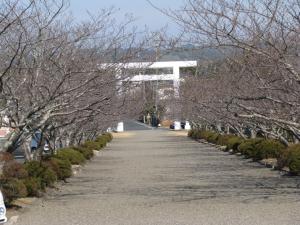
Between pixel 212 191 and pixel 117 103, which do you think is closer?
pixel 212 191

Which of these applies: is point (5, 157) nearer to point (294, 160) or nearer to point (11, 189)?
point (11, 189)

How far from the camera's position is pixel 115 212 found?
12156mm

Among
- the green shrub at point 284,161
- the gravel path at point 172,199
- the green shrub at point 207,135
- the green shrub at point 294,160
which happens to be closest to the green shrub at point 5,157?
the gravel path at point 172,199

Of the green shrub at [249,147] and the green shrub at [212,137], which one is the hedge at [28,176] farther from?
the green shrub at [212,137]

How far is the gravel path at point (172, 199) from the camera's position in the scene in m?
11.2

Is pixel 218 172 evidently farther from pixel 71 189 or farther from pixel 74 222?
pixel 74 222

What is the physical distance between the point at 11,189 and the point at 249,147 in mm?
17366

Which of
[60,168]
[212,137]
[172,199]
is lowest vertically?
[172,199]

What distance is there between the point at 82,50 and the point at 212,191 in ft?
14.7

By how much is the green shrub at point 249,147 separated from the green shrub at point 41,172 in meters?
12.6

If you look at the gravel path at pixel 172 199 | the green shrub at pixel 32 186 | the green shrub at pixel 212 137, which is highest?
the green shrub at pixel 212 137

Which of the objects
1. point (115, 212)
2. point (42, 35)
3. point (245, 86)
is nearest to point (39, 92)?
point (42, 35)

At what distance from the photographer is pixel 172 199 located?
14.0 metres

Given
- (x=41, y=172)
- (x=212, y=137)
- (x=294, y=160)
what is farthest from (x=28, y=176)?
(x=212, y=137)
